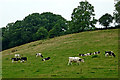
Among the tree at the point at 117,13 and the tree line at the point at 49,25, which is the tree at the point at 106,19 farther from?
the tree at the point at 117,13

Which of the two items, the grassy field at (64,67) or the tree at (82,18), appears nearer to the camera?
the grassy field at (64,67)

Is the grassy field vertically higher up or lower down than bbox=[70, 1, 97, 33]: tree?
lower down

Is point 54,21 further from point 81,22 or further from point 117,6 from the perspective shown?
point 117,6

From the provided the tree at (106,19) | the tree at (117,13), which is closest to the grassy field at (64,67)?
the tree at (117,13)

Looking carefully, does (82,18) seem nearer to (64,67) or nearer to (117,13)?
→ (117,13)

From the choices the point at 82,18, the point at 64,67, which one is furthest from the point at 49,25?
the point at 64,67

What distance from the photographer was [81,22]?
85.2m

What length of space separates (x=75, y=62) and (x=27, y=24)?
272 ft

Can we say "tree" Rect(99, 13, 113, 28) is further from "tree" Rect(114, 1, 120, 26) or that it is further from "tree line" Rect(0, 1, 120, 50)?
"tree" Rect(114, 1, 120, 26)

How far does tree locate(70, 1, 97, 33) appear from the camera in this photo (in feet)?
284

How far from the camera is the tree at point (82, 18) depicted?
86500 millimetres

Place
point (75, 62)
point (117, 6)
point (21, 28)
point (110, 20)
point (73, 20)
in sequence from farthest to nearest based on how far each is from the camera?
point (21, 28)
point (110, 20)
point (73, 20)
point (117, 6)
point (75, 62)

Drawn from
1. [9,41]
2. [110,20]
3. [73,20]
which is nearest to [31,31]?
[9,41]

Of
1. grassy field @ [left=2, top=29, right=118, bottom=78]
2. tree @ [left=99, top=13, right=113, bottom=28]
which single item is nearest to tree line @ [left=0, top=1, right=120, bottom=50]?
tree @ [left=99, top=13, right=113, bottom=28]
